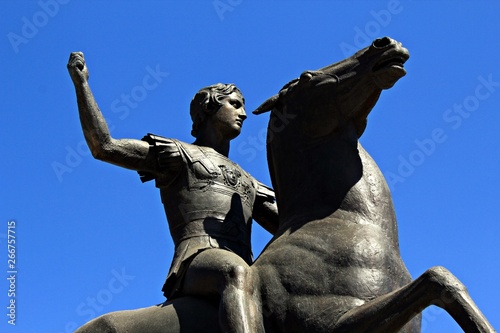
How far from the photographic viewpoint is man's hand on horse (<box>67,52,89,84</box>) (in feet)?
28.9

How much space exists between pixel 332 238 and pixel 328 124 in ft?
3.58

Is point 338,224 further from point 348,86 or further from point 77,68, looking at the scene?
point 77,68

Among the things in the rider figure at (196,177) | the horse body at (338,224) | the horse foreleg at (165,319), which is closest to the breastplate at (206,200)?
the rider figure at (196,177)

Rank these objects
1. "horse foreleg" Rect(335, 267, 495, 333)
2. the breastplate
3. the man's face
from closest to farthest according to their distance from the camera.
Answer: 1. "horse foreleg" Rect(335, 267, 495, 333)
2. the breastplate
3. the man's face

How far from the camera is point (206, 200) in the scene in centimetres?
876

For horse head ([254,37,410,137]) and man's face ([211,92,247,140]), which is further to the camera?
man's face ([211,92,247,140])

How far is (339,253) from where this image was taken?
24.8ft

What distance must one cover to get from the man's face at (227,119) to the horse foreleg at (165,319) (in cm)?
203

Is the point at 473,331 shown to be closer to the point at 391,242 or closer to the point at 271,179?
the point at 391,242

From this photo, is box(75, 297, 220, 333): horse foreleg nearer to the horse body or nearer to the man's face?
the horse body

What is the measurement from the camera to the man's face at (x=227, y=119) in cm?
944

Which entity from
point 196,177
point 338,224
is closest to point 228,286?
point 338,224

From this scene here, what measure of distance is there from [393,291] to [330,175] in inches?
48.2

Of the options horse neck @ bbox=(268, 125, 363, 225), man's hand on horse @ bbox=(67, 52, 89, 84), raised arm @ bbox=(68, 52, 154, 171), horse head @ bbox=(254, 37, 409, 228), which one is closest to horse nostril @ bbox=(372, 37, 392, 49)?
horse head @ bbox=(254, 37, 409, 228)
